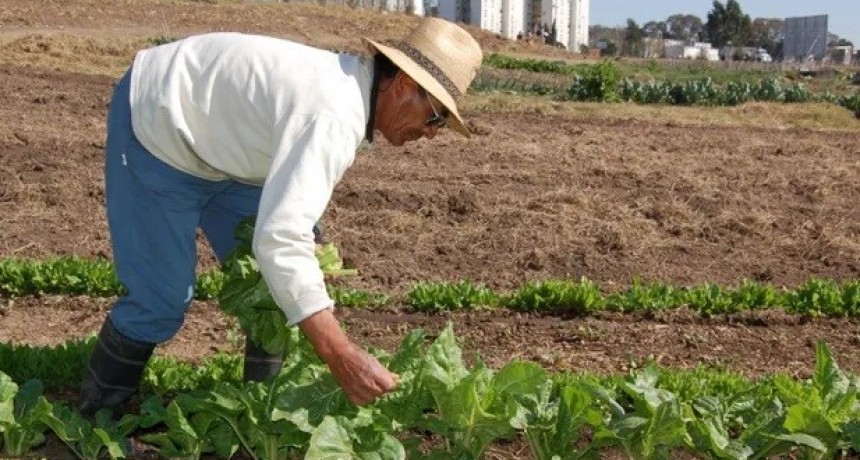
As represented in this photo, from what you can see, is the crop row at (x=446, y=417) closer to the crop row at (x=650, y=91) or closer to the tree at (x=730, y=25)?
the crop row at (x=650, y=91)

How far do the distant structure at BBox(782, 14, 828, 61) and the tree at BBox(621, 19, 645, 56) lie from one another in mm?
10219

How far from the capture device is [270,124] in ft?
10.9

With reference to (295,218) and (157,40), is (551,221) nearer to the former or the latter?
(295,218)

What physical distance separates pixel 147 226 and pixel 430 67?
1.16 m

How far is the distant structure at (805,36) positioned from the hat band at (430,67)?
243ft

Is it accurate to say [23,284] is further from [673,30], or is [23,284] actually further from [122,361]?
[673,30]

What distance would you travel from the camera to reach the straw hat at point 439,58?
10.6ft

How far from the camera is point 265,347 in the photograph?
3.68 metres

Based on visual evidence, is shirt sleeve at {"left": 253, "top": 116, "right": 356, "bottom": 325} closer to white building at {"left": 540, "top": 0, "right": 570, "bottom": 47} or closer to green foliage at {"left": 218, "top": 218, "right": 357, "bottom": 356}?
green foliage at {"left": 218, "top": 218, "right": 357, "bottom": 356}

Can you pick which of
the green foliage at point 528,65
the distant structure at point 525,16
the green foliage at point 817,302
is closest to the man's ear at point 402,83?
the green foliage at point 817,302

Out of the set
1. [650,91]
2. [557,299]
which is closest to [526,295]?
[557,299]

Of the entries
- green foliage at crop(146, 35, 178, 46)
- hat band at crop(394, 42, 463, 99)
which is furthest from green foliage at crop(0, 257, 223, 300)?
green foliage at crop(146, 35, 178, 46)

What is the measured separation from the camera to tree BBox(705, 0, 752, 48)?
83.5 m

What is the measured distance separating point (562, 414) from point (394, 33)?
101 feet
